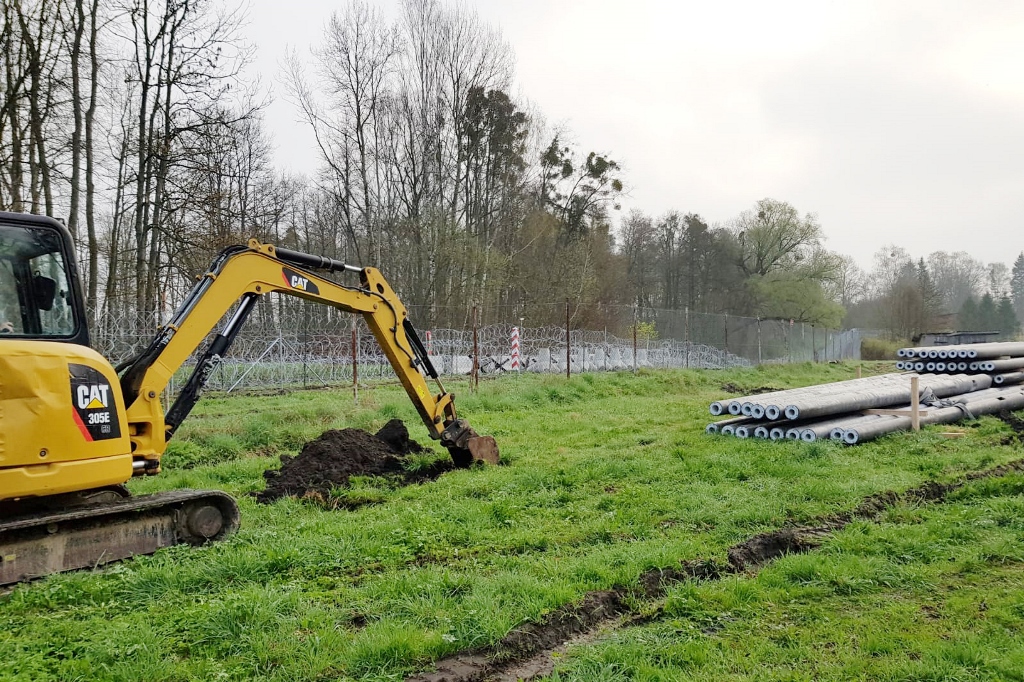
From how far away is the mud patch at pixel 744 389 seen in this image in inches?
939

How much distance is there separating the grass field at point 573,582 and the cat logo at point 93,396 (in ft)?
4.48

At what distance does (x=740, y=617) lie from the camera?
5059 millimetres

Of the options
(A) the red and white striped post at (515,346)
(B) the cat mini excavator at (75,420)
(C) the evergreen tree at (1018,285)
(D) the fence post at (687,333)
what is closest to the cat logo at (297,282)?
(B) the cat mini excavator at (75,420)

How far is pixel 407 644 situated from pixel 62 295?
4.32 metres

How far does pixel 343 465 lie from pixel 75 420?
4.43 m

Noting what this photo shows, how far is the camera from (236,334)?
25.8ft

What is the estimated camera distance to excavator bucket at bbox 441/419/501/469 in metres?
10.2

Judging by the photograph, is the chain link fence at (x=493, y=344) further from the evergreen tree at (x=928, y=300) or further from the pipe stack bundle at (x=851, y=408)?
the evergreen tree at (x=928, y=300)

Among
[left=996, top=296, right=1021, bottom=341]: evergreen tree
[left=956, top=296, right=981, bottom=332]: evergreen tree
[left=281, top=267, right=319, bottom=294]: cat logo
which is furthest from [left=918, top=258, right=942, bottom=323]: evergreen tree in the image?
[left=281, top=267, right=319, bottom=294]: cat logo

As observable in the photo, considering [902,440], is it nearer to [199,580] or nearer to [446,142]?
[199,580]

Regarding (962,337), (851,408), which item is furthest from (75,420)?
(962,337)

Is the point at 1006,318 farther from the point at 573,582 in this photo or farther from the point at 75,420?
the point at 75,420

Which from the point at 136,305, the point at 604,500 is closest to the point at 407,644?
the point at 604,500

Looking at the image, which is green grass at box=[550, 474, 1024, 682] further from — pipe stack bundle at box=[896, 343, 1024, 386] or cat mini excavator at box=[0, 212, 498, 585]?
pipe stack bundle at box=[896, 343, 1024, 386]
